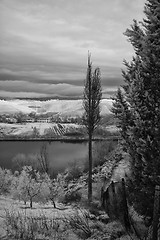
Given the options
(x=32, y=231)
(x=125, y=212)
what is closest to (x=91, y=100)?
(x=125, y=212)

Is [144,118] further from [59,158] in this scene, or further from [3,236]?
[59,158]

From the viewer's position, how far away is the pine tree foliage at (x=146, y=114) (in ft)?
19.4

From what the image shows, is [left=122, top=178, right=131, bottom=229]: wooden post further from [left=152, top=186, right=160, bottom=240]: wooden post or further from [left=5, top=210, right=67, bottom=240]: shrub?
[left=5, top=210, right=67, bottom=240]: shrub

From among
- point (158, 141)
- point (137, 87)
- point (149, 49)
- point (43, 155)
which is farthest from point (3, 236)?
point (43, 155)

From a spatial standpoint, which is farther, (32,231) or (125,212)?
(125,212)

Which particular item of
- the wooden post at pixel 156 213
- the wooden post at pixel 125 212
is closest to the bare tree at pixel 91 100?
the wooden post at pixel 125 212

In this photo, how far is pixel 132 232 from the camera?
7.23 metres

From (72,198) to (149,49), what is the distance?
14.9m

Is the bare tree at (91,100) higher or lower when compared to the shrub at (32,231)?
higher

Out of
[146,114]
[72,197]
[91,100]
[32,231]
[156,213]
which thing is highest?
[91,100]

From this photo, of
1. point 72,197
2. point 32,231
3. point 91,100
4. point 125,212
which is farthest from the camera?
point 72,197

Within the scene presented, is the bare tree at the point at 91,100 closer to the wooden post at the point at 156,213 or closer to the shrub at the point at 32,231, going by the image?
the shrub at the point at 32,231

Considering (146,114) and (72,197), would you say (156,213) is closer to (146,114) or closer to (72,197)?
(146,114)

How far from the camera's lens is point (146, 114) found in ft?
20.0
